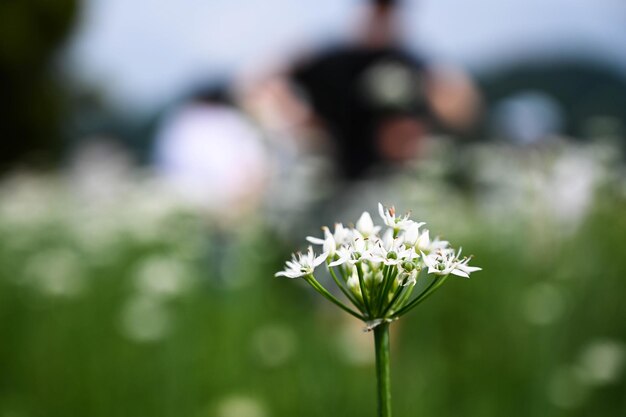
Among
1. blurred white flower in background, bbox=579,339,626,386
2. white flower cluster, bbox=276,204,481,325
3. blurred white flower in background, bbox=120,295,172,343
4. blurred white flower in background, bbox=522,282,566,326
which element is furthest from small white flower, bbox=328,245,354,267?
blurred white flower in background, bbox=120,295,172,343

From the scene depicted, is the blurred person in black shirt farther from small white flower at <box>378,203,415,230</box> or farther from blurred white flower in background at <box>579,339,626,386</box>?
small white flower at <box>378,203,415,230</box>

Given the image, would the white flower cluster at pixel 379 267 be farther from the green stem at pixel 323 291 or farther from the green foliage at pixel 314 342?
the green foliage at pixel 314 342

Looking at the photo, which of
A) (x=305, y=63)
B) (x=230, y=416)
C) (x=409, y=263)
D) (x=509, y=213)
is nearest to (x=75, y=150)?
(x=305, y=63)

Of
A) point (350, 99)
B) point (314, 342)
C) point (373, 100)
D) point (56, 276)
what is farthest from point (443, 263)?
point (350, 99)

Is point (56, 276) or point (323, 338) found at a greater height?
point (56, 276)

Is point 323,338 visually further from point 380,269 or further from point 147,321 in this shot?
point 380,269

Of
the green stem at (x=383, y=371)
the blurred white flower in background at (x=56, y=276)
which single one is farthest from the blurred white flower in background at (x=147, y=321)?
the green stem at (x=383, y=371)
